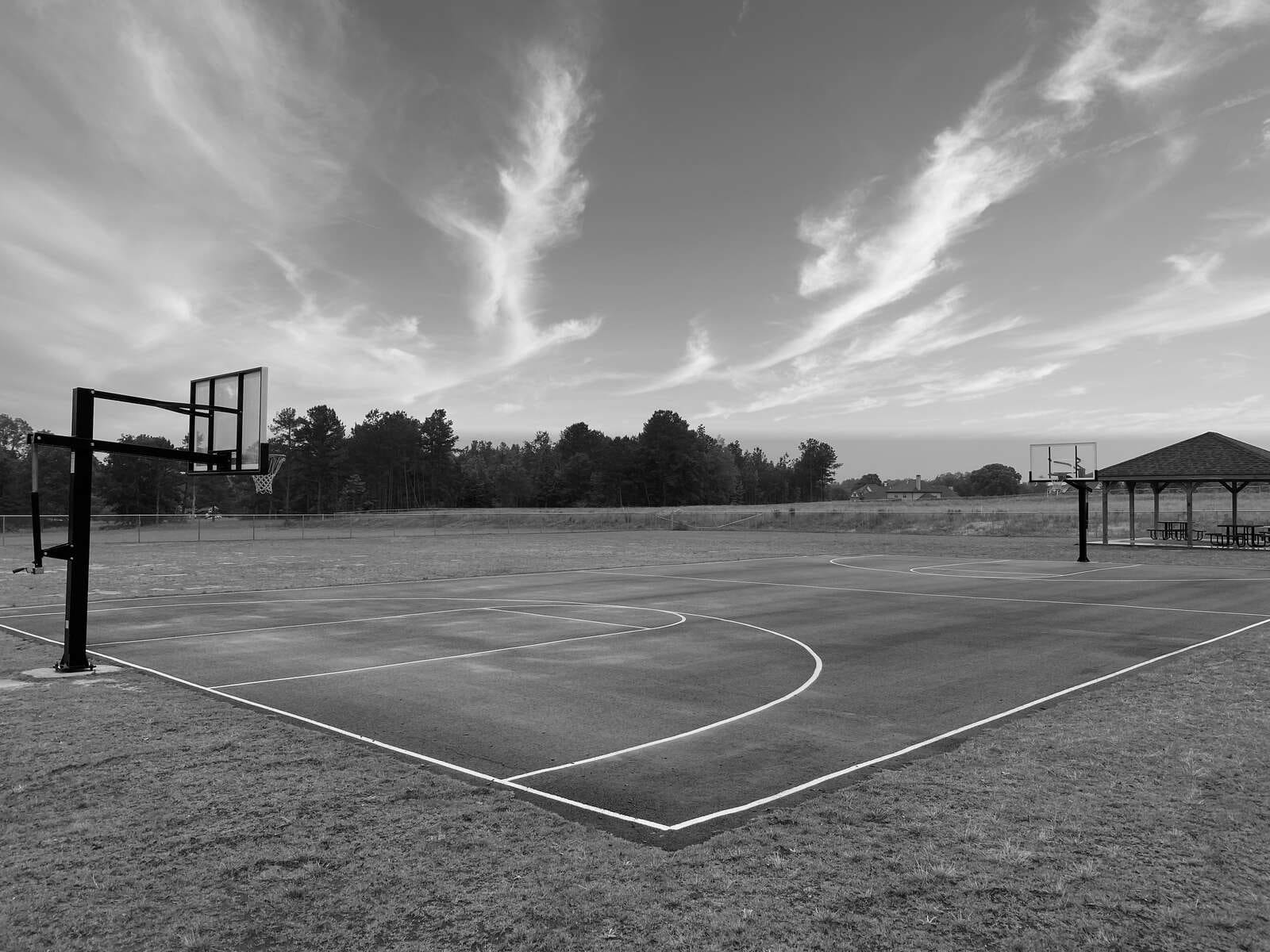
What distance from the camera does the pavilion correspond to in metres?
35.9

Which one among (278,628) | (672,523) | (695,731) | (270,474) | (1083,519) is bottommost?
(278,628)

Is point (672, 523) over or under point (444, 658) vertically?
over

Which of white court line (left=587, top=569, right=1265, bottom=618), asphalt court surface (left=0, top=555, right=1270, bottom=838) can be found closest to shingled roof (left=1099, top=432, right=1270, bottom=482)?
asphalt court surface (left=0, top=555, right=1270, bottom=838)

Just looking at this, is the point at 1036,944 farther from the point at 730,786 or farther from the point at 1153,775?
the point at 1153,775

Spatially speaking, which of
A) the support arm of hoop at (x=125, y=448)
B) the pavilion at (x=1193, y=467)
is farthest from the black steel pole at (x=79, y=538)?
the pavilion at (x=1193, y=467)

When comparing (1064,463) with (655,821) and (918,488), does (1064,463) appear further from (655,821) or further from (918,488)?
(918,488)

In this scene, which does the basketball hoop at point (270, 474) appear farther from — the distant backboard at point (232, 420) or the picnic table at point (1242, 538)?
the picnic table at point (1242, 538)

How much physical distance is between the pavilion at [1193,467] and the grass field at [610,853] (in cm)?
3361

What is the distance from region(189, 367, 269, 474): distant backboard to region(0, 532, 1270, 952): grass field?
4.96 m

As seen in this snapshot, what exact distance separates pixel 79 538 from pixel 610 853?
9.33 metres

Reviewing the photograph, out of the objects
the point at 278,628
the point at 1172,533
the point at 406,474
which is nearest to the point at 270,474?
the point at 278,628

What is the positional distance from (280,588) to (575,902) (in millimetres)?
20026

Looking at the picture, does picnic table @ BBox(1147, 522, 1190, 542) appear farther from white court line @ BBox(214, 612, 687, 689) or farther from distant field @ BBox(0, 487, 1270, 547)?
white court line @ BBox(214, 612, 687, 689)

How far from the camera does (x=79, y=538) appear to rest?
35.6ft
